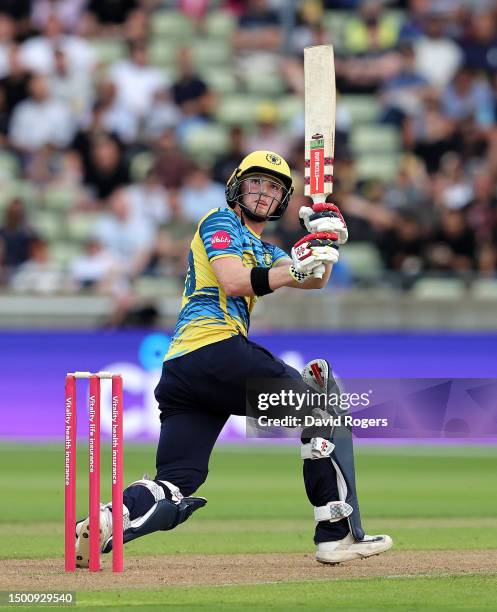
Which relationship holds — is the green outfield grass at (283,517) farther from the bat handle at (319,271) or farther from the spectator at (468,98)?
the spectator at (468,98)

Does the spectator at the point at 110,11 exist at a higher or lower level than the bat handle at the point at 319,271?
higher

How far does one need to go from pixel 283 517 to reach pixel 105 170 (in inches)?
311

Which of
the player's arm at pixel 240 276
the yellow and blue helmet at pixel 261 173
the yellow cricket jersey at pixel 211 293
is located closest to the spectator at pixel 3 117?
the yellow and blue helmet at pixel 261 173

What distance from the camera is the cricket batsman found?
7.41 meters

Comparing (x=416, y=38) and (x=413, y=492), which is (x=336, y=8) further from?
(x=413, y=492)

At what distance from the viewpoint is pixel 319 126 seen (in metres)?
7.51

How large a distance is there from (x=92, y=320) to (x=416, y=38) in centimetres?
590

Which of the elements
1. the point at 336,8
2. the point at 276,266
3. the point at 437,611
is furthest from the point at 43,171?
the point at 437,611

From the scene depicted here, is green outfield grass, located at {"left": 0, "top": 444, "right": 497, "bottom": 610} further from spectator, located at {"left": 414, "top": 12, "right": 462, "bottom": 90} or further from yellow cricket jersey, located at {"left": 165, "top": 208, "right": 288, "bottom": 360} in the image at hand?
spectator, located at {"left": 414, "top": 12, "right": 462, "bottom": 90}

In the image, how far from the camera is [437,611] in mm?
6242

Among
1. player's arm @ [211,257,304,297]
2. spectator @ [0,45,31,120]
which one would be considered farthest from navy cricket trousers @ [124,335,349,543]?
spectator @ [0,45,31,120]

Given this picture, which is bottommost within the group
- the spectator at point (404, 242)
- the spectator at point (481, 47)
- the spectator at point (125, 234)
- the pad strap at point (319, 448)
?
the pad strap at point (319, 448)

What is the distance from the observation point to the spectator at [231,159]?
17234 millimetres

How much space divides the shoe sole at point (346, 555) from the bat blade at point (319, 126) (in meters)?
1.71
